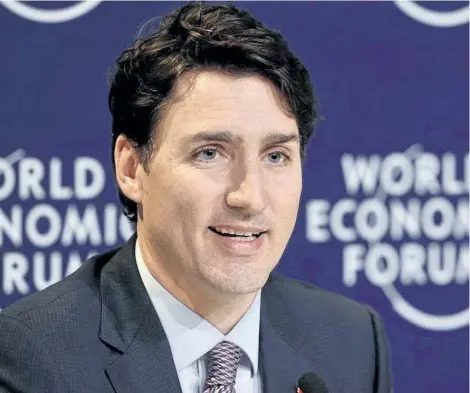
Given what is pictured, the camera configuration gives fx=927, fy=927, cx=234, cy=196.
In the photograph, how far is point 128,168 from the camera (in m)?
1.66

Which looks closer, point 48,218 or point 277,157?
point 277,157

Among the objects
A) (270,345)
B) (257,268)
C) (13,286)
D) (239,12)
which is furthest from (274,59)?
(13,286)

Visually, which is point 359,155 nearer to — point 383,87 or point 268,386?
point 383,87

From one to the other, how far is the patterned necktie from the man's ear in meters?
0.30

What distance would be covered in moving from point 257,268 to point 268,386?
0.74 ft

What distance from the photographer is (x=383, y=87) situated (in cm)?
229

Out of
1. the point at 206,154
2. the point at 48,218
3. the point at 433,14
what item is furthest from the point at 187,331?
the point at 433,14

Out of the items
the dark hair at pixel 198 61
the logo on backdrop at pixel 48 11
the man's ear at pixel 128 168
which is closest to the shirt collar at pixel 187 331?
the man's ear at pixel 128 168

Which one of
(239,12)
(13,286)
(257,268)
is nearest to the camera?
(257,268)

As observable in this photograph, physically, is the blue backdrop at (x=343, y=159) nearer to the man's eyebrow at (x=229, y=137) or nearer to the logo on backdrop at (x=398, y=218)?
the logo on backdrop at (x=398, y=218)

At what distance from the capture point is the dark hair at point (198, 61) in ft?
5.07

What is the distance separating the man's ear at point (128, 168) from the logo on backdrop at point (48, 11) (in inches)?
26.0

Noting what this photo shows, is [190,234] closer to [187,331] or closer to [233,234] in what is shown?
[233,234]

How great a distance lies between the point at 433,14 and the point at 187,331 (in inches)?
44.8
